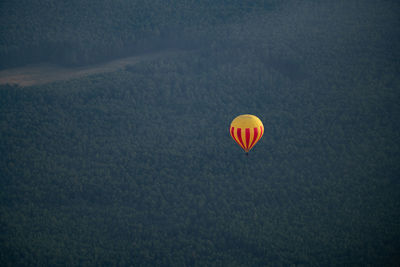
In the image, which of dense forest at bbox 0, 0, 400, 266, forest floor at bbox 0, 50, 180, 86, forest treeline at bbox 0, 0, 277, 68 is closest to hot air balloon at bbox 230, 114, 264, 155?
dense forest at bbox 0, 0, 400, 266

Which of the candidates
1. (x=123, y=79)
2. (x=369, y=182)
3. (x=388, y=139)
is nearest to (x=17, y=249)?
(x=123, y=79)

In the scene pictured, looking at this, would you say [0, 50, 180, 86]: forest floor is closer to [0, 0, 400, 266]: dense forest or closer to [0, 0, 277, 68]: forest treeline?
[0, 0, 277, 68]: forest treeline

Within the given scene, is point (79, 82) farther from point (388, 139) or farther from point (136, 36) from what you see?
point (388, 139)

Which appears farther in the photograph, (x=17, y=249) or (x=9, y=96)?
(x=9, y=96)

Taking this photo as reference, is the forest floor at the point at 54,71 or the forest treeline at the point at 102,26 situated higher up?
the forest treeline at the point at 102,26

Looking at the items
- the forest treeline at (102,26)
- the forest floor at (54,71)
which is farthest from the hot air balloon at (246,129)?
the forest treeline at (102,26)

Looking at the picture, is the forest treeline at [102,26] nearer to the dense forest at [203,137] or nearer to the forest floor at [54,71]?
the dense forest at [203,137]

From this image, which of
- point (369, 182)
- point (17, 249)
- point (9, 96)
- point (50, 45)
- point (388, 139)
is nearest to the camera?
point (17, 249)

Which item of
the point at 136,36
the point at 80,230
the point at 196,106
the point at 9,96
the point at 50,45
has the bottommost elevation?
the point at 80,230
